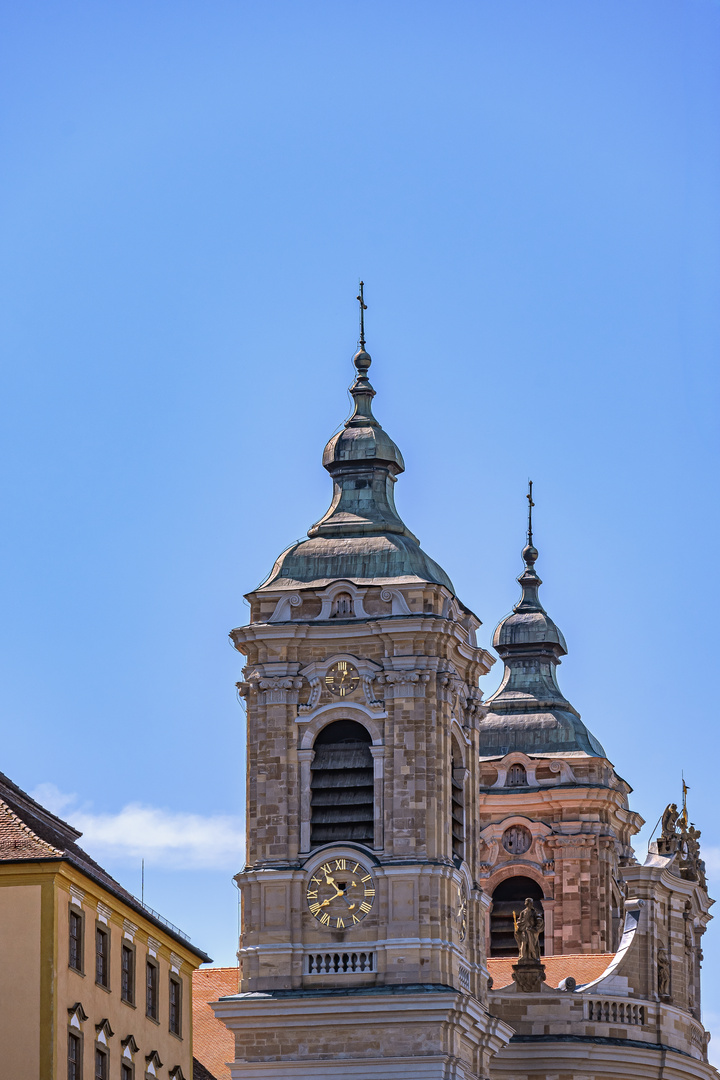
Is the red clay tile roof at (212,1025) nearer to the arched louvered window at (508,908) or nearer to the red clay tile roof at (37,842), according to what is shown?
the arched louvered window at (508,908)

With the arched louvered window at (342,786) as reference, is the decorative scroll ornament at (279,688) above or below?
above

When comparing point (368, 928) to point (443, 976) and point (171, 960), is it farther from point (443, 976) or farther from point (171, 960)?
point (171, 960)

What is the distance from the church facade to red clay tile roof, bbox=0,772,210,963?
1115cm

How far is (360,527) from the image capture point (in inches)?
3600

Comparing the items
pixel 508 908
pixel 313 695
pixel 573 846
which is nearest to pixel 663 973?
pixel 508 908

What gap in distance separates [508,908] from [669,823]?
9963 mm

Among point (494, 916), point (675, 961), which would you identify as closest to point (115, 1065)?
point (675, 961)

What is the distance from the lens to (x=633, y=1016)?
3684 inches

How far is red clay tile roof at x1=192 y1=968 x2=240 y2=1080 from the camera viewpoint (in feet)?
300

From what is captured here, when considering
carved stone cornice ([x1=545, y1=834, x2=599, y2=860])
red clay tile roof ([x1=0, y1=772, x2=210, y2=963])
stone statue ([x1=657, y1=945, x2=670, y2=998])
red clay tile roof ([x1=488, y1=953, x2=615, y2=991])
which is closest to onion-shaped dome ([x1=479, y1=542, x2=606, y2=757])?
carved stone cornice ([x1=545, y1=834, x2=599, y2=860])

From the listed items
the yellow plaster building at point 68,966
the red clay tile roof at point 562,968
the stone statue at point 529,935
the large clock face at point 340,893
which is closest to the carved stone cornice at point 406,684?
the large clock face at point 340,893

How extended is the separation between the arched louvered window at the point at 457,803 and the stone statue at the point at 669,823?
9800 mm

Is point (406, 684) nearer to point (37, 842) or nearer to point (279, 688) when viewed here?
point (279, 688)

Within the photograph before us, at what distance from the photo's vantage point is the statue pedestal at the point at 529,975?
93.2m
